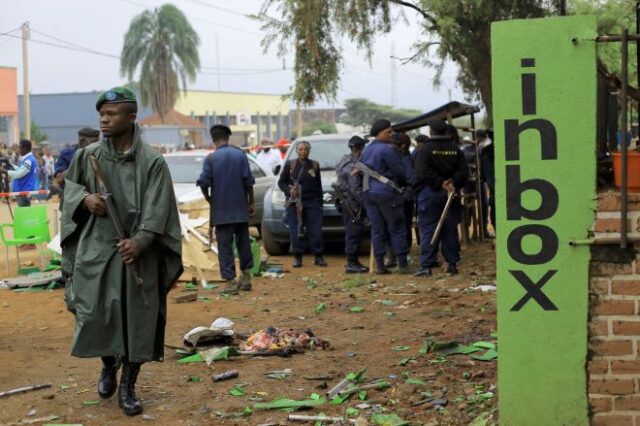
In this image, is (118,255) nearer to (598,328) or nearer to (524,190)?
(524,190)

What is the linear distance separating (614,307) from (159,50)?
199 feet

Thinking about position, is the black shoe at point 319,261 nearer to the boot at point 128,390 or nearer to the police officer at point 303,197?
the police officer at point 303,197

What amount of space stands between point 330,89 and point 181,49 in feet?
166

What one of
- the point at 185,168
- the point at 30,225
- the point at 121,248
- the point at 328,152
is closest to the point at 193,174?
the point at 185,168

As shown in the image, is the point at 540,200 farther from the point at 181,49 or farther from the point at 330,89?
the point at 181,49

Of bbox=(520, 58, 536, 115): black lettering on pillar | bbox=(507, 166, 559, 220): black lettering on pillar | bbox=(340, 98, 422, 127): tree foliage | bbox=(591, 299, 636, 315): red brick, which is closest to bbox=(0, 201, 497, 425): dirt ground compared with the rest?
bbox=(591, 299, 636, 315): red brick

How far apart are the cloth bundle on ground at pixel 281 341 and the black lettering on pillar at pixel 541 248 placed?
10.8ft

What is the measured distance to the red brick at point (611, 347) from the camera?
15.4ft

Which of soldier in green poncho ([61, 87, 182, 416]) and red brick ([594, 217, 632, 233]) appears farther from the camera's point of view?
soldier in green poncho ([61, 87, 182, 416])

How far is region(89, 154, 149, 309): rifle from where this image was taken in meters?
6.00

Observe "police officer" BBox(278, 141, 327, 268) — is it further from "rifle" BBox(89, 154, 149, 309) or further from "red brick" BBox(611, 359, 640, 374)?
"red brick" BBox(611, 359, 640, 374)

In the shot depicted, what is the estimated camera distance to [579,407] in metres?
4.84

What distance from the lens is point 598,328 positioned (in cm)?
476

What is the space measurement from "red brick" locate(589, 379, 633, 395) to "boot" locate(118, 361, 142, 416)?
276 centimetres
